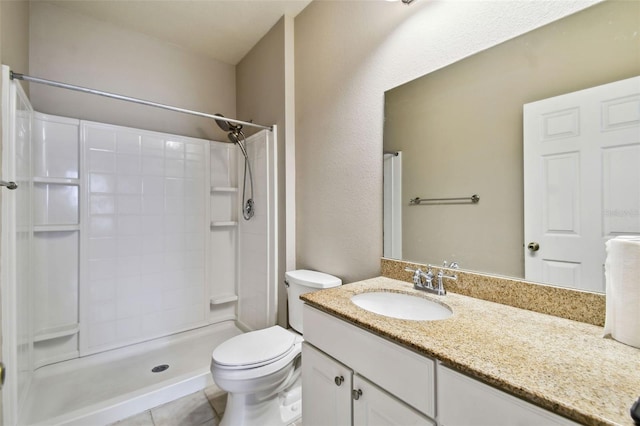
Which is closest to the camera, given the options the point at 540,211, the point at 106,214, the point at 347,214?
the point at 540,211

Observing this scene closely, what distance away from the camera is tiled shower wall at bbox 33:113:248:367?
1.87 m

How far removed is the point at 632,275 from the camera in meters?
0.68

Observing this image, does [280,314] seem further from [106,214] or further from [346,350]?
[106,214]

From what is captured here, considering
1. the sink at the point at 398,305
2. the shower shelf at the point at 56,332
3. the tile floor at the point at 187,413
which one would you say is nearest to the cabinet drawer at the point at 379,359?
the sink at the point at 398,305

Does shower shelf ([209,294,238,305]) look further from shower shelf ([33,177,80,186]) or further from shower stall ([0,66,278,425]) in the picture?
shower shelf ([33,177,80,186])

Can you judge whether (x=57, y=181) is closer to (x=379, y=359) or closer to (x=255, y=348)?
(x=255, y=348)

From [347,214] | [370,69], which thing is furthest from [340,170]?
[370,69]

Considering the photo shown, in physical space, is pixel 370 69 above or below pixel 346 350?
above

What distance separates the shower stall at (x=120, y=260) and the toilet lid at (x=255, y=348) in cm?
52

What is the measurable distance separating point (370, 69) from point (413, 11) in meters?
0.32

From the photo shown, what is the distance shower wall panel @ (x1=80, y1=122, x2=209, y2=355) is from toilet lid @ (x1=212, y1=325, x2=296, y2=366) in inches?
44.0

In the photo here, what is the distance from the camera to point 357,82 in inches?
62.4

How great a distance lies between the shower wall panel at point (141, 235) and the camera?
200cm

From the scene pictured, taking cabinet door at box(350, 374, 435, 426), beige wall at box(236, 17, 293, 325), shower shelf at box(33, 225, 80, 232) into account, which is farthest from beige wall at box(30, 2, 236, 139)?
cabinet door at box(350, 374, 435, 426)
